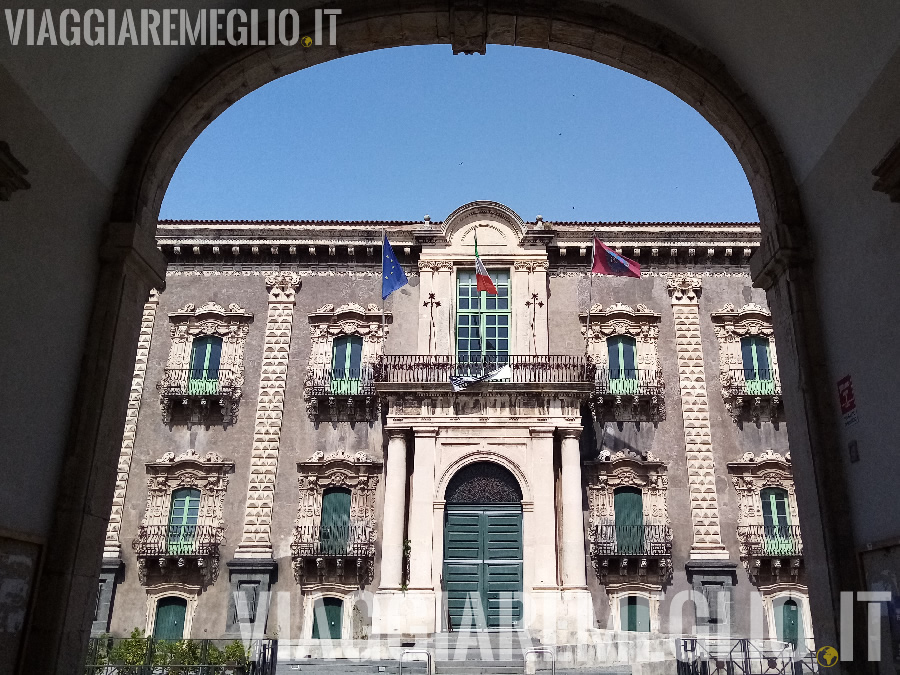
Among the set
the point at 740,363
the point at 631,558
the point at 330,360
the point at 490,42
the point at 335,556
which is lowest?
the point at 335,556

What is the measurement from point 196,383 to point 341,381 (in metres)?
4.23

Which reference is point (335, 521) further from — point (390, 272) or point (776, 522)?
point (776, 522)

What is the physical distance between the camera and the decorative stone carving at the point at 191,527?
768 inches

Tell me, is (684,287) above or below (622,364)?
above

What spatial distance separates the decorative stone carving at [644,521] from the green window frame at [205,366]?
11.0 m

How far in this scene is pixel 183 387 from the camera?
2158 centimetres

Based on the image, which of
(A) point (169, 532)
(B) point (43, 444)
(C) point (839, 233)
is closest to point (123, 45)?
(B) point (43, 444)

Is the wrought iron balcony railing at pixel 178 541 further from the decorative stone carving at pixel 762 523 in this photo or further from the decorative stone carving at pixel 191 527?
the decorative stone carving at pixel 762 523

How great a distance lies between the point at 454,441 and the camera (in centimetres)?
2012

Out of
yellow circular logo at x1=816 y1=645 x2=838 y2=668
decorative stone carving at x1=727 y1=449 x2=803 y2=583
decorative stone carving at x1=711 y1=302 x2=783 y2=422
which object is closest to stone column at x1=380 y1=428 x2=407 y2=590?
decorative stone carving at x1=727 y1=449 x2=803 y2=583

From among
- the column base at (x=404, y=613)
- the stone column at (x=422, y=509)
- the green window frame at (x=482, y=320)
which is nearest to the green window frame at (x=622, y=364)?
the green window frame at (x=482, y=320)

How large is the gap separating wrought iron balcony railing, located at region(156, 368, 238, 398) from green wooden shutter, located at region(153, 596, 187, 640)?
553 cm

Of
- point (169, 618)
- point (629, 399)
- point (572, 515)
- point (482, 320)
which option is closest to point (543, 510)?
point (572, 515)

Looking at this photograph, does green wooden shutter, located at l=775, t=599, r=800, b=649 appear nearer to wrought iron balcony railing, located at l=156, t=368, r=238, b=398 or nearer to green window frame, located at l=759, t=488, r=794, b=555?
green window frame, located at l=759, t=488, r=794, b=555
